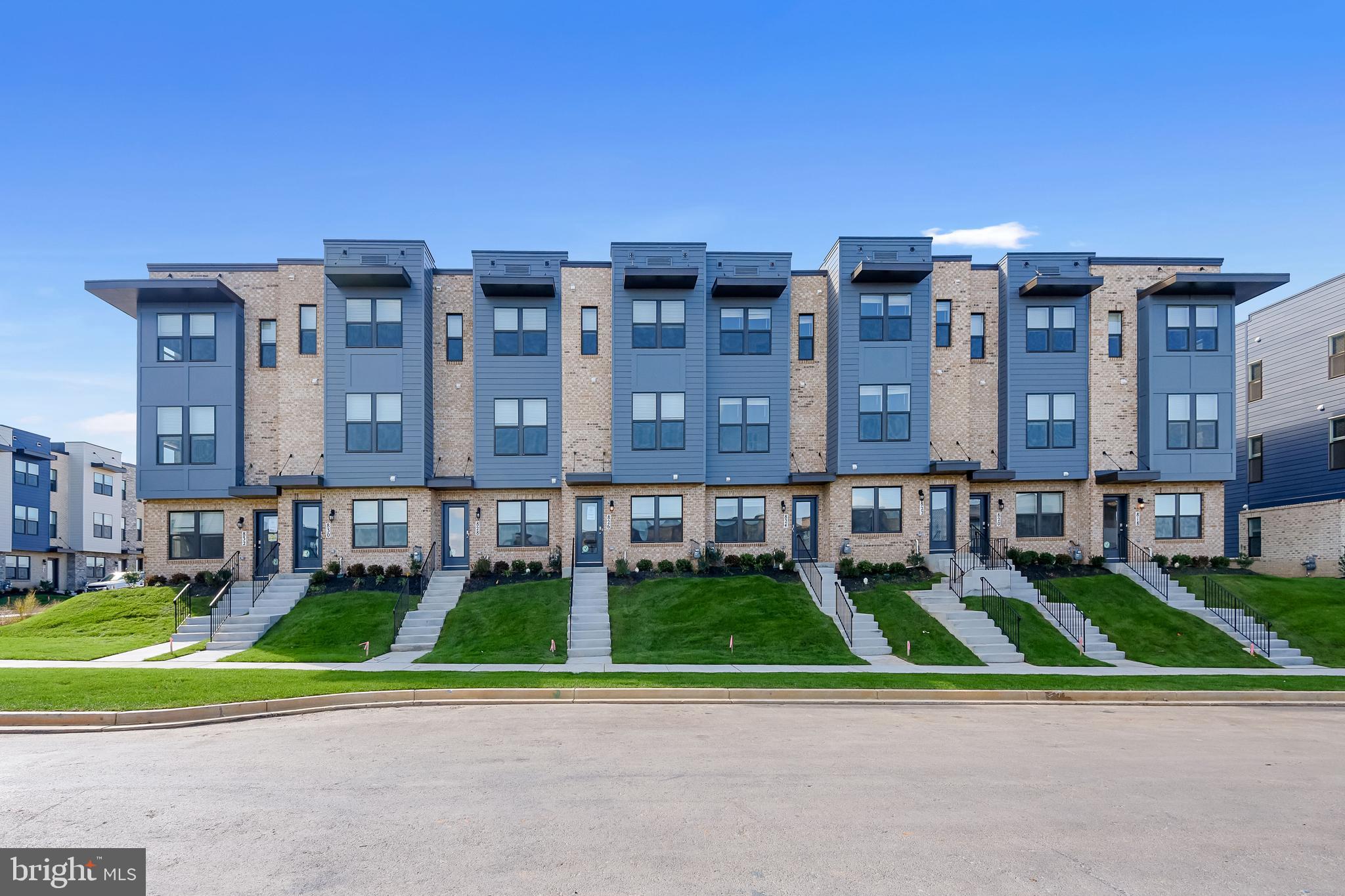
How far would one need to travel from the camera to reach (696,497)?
24562 mm

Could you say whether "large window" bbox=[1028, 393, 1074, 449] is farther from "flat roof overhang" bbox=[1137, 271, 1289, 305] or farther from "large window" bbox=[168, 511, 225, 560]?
"large window" bbox=[168, 511, 225, 560]

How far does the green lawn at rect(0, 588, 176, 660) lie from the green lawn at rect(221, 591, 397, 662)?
3448 mm

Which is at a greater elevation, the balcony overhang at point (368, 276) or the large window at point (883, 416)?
the balcony overhang at point (368, 276)

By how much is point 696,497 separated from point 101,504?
5285cm

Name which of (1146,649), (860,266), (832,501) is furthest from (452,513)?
(1146,649)

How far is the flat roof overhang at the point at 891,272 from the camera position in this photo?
77.8 ft

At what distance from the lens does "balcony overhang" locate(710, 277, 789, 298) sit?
24.0 m

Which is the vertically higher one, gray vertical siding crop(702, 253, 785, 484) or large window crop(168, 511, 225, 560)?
gray vertical siding crop(702, 253, 785, 484)

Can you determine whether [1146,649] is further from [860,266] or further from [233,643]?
[233,643]

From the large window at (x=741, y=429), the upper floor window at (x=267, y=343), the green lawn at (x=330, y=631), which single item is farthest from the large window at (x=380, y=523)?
the large window at (x=741, y=429)

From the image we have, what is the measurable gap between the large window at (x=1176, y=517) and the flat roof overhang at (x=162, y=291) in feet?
105

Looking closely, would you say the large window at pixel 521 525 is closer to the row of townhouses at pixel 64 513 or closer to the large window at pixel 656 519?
the large window at pixel 656 519

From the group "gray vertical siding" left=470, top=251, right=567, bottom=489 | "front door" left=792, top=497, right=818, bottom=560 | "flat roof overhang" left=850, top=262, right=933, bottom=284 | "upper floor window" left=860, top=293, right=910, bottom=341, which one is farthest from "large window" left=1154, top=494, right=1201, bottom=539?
"gray vertical siding" left=470, top=251, right=567, bottom=489

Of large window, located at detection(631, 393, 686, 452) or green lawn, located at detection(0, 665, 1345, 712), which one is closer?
green lawn, located at detection(0, 665, 1345, 712)
